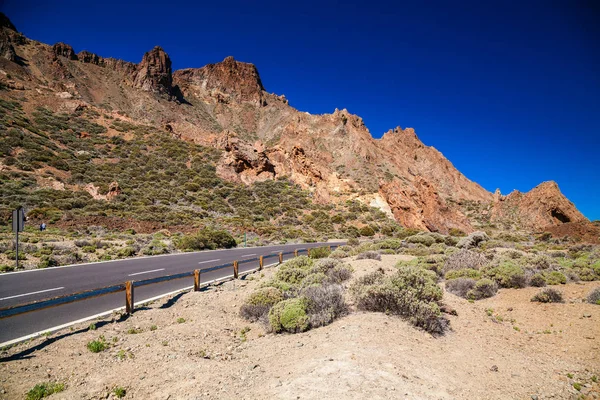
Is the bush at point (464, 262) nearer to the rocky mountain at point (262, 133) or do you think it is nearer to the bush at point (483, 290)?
the bush at point (483, 290)

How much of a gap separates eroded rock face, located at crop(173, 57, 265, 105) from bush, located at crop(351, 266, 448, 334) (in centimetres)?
9914

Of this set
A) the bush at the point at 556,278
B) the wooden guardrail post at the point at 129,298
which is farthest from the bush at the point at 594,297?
the wooden guardrail post at the point at 129,298

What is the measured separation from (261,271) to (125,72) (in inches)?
3354

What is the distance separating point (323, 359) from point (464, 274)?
25.6 feet

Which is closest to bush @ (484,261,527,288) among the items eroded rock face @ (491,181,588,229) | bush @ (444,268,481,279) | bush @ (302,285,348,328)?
bush @ (444,268,481,279)

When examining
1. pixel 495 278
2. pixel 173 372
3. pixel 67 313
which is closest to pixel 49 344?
pixel 67 313

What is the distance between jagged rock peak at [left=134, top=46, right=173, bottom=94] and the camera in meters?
76.8

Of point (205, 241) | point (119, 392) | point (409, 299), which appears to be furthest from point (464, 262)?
point (205, 241)

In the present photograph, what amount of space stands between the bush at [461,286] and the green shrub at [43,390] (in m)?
9.54

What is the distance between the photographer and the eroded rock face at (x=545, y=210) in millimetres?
30688

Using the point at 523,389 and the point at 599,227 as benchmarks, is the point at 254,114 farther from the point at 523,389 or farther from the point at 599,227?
the point at 523,389

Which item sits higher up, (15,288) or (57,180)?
(57,180)

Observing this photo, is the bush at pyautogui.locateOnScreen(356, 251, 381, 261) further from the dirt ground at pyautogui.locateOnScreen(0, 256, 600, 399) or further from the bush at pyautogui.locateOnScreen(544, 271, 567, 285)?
the dirt ground at pyautogui.locateOnScreen(0, 256, 600, 399)

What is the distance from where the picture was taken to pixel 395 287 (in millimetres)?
6902
